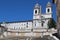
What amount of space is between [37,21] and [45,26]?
3.77m

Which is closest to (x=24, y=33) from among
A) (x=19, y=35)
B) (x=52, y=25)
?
(x=19, y=35)

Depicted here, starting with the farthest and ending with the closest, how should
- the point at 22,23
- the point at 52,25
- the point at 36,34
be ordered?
1. the point at 22,23
2. the point at 52,25
3. the point at 36,34

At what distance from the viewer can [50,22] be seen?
84688 mm

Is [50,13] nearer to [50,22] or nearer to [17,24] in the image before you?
[50,22]

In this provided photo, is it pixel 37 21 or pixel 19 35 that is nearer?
pixel 19 35

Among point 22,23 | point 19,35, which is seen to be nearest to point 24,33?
point 19,35

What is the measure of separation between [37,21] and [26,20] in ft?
33.2

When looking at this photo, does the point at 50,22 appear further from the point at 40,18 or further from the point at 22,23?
the point at 22,23

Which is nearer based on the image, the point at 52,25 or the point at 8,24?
the point at 52,25

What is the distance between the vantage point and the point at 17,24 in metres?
95.9

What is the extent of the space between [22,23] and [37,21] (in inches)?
395

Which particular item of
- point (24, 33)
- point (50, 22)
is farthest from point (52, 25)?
point (24, 33)

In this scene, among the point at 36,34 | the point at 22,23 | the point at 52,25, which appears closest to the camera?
the point at 36,34

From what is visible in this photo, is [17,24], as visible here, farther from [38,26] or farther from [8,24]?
[38,26]
